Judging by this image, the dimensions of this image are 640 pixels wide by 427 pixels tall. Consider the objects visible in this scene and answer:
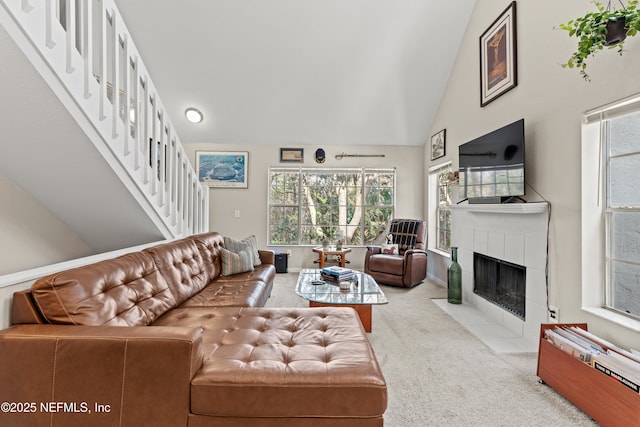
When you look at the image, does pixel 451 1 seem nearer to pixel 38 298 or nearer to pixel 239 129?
pixel 239 129

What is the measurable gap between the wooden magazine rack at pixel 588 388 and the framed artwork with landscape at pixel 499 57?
7.16 ft

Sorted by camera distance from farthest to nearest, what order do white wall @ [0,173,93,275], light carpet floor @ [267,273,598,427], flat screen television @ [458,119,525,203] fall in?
flat screen television @ [458,119,525,203], white wall @ [0,173,93,275], light carpet floor @ [267,273,598,427]

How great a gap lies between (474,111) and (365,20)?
165 centimetres

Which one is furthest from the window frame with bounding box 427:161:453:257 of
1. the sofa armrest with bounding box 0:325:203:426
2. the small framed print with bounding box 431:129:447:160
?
the sofa armrest with bounding box 0:325:203:426

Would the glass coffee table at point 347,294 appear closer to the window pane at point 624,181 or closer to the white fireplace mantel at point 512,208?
the white fireplace mantel at point 512,208

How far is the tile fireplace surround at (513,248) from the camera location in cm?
251

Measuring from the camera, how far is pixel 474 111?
3.65 metres

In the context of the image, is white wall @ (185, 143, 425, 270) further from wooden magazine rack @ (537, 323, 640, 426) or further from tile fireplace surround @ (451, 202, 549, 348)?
wooden magazine rack @ (537, 323, 640, 426)

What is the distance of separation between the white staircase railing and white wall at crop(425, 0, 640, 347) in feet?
9.94

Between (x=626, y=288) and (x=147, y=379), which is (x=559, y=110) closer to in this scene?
(x=626, y=288)

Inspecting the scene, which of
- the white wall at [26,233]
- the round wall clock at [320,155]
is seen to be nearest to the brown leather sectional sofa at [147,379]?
the white wall at [26,233]

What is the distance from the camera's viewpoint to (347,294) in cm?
259

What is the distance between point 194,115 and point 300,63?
6.09 ft

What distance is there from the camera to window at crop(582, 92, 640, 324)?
1.91 meters
